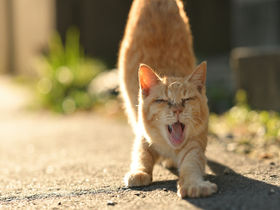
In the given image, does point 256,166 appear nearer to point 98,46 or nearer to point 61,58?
point 61,58

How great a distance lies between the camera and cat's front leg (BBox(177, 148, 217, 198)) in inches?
117

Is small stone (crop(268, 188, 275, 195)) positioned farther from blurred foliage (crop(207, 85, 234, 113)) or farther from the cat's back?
blurred foliage (crop(207, 85, 234, 113))

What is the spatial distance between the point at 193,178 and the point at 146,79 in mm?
849

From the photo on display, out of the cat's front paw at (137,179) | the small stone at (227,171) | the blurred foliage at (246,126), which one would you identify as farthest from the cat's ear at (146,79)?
the blurred foliage at (246,126)

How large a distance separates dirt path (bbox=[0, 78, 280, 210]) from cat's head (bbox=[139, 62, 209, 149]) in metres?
0.40

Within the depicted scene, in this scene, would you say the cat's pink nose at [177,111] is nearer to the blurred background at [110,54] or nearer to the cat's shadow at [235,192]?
the cat's shadow at [235,192]

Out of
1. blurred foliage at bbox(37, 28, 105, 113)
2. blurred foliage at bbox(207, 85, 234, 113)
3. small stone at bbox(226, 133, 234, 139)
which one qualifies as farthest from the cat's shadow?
blurred foliage at bbox(37, 28, 105, 113)

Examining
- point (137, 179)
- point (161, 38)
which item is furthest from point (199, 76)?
point (161, 38)

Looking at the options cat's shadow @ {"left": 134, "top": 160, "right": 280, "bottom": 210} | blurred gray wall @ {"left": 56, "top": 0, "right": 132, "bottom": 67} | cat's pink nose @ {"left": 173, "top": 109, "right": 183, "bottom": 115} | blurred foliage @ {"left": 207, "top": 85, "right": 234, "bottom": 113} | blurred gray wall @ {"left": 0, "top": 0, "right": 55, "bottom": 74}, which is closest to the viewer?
cat's shadow @ {"left": 134, "top": 160, "right": 280, "bottom": 210}

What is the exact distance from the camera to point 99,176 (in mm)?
3859

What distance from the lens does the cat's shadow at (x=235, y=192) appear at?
2.78m

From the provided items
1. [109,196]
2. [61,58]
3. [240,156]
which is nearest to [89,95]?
[61,58]

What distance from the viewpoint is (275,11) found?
362 inches

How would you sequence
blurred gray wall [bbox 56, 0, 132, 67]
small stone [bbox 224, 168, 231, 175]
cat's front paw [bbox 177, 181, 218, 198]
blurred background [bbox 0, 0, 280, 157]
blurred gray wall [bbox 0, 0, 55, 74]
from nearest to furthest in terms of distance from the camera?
cat's front paw [bbox 177, 181, 218, 198] < small stone [bbox 224, 168, 231, 175] < blurred background [bbox 0, 0, 280, 157] < blurred gray wall [bbox 56, 0, 132, 67] < blurred gray wall [bbox 0, 0, 55, 74]
